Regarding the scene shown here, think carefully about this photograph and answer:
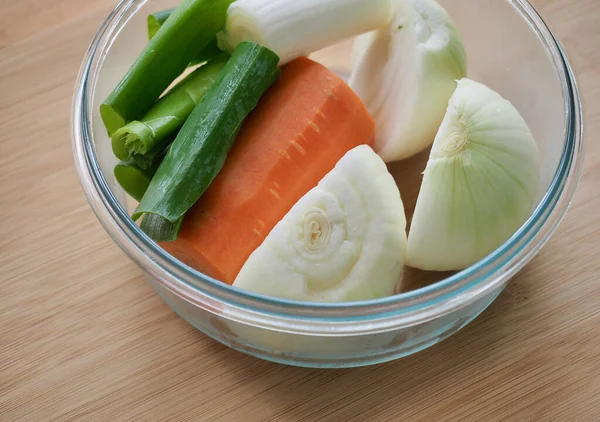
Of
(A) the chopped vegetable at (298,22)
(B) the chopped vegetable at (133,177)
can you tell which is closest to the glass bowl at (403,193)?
(B) the chopped vegetable at (133,177)

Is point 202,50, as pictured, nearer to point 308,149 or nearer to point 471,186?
point 308,149

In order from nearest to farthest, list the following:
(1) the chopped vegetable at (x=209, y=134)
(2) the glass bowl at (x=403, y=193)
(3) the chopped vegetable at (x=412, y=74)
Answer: (2) the glass bowl at (x=403, y=193) < (1) the chopped vegetable at (x=209, y=134) < (3) the chopped vegetable at (x=412, y=74)

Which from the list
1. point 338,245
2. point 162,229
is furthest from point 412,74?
point 162,229

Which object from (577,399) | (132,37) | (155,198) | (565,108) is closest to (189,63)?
(132,37)

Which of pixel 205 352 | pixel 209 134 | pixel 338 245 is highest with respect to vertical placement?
pixel 209 134

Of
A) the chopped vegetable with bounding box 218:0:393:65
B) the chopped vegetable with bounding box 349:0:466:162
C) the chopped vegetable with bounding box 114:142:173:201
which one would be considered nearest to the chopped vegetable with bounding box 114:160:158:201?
the chopped vegetable with bounding box 114:142:173:201

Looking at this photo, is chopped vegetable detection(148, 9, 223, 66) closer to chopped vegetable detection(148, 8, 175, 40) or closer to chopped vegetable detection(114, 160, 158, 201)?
chopped vegetable detection(148, 8, 175, 40)

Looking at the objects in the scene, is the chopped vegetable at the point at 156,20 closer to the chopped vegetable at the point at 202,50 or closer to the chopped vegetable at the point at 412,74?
the chopped vegetable at the point at 202,50
